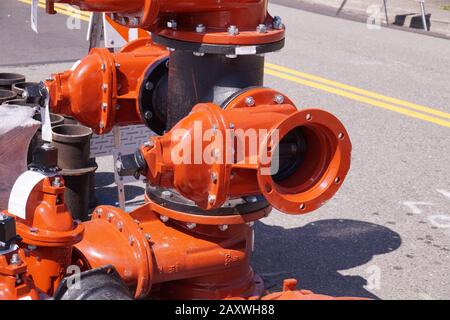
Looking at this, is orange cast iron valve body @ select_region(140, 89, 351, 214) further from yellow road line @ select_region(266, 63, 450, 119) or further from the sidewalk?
the sidewalk

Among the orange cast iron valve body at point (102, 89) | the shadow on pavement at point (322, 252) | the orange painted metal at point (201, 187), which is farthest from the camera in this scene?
the shadow on pavement at point (322, 252)

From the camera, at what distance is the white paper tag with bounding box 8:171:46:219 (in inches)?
92.6

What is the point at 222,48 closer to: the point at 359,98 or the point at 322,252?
the point at 322,252

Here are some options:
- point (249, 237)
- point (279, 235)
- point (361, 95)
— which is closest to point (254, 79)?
point (249, 237)

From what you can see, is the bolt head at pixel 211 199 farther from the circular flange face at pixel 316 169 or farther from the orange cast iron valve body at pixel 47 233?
the orange cast iron valve body at pixel 47 233

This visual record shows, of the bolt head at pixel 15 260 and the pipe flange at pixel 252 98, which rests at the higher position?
the pipe flange at pixel 252 98

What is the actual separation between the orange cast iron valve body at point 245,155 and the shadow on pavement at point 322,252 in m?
1.06

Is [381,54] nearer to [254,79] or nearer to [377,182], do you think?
[377,182]

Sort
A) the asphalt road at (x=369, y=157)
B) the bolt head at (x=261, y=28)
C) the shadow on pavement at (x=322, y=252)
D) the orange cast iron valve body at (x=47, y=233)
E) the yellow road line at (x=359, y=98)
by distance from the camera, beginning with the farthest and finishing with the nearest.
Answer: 1. the yellow road line at (x=359, y=98)
2. the asphalt road at (x=369, y=157)
3. the shadow on pavement at (x=322, y=252)
4. the bolt head at (x=261, y=28)
5. the orange cast iron valve body at (x=47, y=233)

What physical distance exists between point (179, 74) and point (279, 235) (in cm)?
179

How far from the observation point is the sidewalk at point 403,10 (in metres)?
11.5

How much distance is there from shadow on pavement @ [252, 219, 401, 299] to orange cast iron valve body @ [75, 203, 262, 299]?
2.25ft

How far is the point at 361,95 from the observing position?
24.5ft

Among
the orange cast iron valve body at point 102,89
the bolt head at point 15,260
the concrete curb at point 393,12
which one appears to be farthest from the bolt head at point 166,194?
the concrete curb at point 393,12
